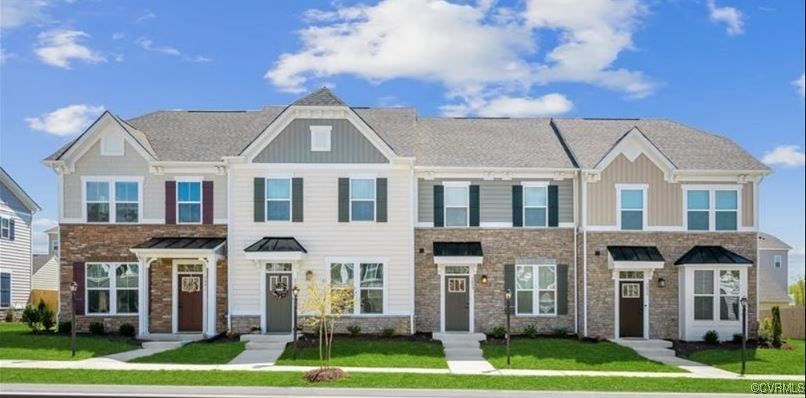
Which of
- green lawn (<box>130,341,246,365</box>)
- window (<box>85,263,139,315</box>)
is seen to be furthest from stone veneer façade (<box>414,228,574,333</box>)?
window (<box>85,263,139,315</box>)

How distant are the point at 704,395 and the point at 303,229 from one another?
13608 mm

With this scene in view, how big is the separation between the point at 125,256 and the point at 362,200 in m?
8.51

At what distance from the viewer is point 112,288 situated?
24688 mm

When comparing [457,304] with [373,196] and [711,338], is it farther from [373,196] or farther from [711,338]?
[711,338]

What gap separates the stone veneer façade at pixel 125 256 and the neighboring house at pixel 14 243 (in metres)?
10.6

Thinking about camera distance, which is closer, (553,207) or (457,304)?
(457,304)

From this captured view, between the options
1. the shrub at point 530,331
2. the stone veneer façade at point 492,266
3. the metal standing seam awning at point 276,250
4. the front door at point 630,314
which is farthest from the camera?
the stone veneer façade at point 492,266

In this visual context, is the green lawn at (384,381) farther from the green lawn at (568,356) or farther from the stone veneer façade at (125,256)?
the stone veneer façade at (125,256)

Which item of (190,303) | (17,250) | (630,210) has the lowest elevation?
(190,303)

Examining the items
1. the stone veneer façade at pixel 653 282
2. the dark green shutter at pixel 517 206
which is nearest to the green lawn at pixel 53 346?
the dark green shutter at pixel 517 206

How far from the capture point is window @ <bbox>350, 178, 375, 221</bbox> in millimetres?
24000

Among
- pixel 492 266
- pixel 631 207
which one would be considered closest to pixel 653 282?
pixel 631 207

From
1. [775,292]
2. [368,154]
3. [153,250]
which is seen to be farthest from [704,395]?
[775,292]

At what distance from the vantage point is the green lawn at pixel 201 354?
1911 centimetres
